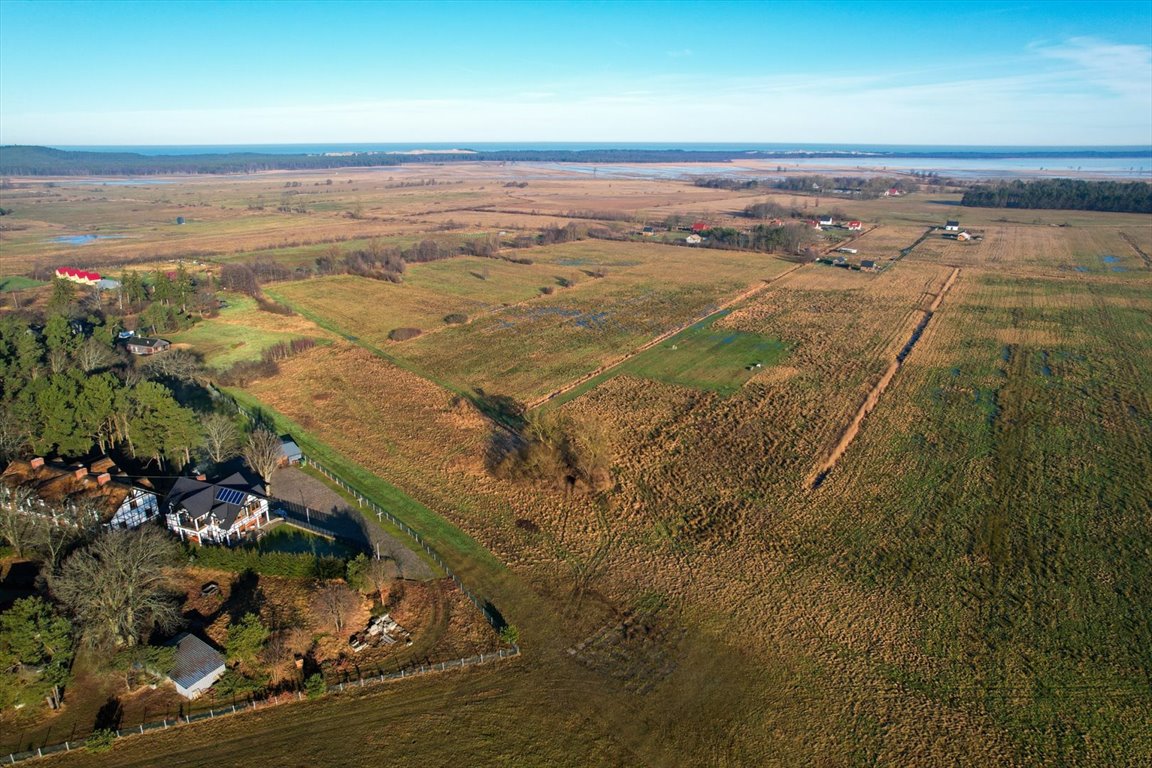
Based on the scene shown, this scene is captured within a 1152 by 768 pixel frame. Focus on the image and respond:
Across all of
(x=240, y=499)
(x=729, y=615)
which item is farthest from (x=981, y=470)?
(x=240, y=499)

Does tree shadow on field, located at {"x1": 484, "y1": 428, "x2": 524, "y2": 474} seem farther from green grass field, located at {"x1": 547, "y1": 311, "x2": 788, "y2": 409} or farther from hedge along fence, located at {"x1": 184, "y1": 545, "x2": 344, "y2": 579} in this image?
hedge along fence, located at {"x1": 184, "y1": 545, "x2": 344, "y2": 579}

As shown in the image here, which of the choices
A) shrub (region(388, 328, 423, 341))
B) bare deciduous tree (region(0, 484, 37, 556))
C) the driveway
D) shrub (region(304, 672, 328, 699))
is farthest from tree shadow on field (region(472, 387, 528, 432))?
bare deciduous tree (region(0, 484, 37, 556))

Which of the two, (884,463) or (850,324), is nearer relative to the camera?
(884,463)

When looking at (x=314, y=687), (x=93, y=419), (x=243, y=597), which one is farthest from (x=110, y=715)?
(x=93, y=419)

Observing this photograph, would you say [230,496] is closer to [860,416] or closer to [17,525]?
[17,525]

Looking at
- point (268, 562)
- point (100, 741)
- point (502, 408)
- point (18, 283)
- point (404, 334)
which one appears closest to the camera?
point (100, 741)

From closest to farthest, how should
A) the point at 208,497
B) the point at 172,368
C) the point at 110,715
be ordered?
the point at 110,715 < the point at 208,497 < the point at 172,368

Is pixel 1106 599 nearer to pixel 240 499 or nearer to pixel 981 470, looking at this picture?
pixel 981 470
